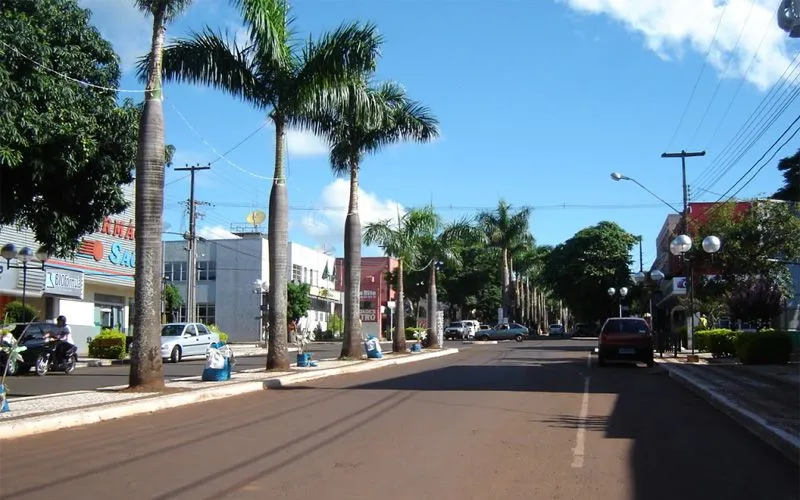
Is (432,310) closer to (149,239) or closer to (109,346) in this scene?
(109,346)


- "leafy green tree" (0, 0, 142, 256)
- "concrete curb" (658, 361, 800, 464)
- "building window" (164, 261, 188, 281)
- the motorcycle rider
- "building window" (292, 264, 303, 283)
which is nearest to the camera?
"concrete curb" (658, 361, 800, 464)

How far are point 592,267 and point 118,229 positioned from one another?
159ft

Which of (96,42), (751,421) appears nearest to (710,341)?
(751,421)

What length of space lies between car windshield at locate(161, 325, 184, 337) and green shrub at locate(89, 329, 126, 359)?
6.39 ft

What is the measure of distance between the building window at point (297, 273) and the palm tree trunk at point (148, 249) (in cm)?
4924

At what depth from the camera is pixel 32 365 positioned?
72.1 ft

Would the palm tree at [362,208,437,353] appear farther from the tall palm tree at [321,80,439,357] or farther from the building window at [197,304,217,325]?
the building window at [197,304,217,325]

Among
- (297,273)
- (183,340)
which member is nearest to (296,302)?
(297,273)

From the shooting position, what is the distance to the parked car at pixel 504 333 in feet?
209

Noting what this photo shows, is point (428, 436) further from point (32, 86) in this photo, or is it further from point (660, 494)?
point (32, 86)

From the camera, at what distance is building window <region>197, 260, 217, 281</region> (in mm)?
61441

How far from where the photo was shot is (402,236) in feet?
122

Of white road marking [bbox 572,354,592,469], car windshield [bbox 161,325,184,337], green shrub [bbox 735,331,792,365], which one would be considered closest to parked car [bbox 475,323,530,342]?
car windshield [bbox 161,325,184,337]

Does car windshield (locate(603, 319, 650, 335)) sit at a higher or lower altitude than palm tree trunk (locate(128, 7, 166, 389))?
lower
